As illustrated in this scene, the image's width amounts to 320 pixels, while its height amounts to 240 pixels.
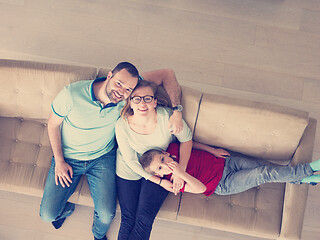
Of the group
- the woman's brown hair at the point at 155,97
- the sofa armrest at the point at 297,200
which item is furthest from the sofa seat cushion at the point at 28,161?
the sofa armrest at the point at 297,200

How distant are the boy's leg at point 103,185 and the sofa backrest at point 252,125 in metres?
0.72

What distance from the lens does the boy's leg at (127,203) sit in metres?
2.05

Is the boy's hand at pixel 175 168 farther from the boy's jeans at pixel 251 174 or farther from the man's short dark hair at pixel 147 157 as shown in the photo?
the boy's jeans at pixel 251 174

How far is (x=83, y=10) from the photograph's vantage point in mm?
2814

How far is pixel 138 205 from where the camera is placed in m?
2.04

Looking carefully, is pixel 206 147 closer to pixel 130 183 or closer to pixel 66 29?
pixel 130 183

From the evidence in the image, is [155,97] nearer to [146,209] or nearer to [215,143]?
[215,143]

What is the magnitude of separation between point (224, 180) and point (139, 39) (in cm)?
160

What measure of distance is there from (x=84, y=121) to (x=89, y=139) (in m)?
0.16

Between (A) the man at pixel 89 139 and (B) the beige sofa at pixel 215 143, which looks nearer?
(A) the man at pixel 89 139

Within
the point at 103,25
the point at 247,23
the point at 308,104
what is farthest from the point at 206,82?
the point at 103,25

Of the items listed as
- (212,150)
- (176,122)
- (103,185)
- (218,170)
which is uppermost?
(176,122)

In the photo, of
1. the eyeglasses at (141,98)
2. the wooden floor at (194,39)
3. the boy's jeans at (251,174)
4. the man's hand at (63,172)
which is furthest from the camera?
the wooden floor at (194,39)

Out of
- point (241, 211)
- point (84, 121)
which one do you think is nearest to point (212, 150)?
point (241, 211)
